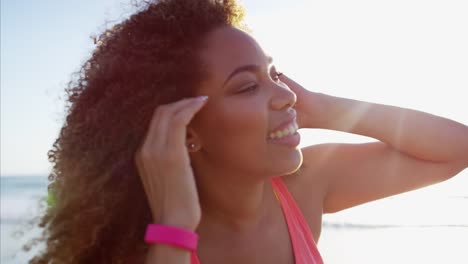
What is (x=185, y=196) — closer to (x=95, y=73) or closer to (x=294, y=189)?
(x=95, y=73)

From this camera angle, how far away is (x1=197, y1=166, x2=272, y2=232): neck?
337cm

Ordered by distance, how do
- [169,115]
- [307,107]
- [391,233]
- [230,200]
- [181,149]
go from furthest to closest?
[391,233] < [307,107] < [230,200] < [169,115] < [181,149]

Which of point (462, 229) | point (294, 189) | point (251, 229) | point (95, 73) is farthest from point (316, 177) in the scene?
point (462, 229)

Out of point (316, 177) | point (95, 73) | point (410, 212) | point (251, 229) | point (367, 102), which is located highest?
point (95, 73)

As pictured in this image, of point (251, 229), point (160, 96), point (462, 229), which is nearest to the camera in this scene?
point (160, 96)

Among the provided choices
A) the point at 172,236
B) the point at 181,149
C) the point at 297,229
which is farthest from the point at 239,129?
the point at 297,229

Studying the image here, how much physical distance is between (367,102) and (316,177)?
2.13 ft

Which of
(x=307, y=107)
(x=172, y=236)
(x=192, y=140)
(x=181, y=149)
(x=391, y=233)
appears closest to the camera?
(x=172, y=236)

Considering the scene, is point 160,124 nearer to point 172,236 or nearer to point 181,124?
point 181,124

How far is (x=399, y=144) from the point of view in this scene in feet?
12.0

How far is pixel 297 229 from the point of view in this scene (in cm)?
354

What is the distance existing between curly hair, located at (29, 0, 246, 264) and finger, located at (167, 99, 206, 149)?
28cm

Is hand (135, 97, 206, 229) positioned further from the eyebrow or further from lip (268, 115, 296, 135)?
lip (268, 115, 296, 135)

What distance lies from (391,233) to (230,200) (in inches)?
323
